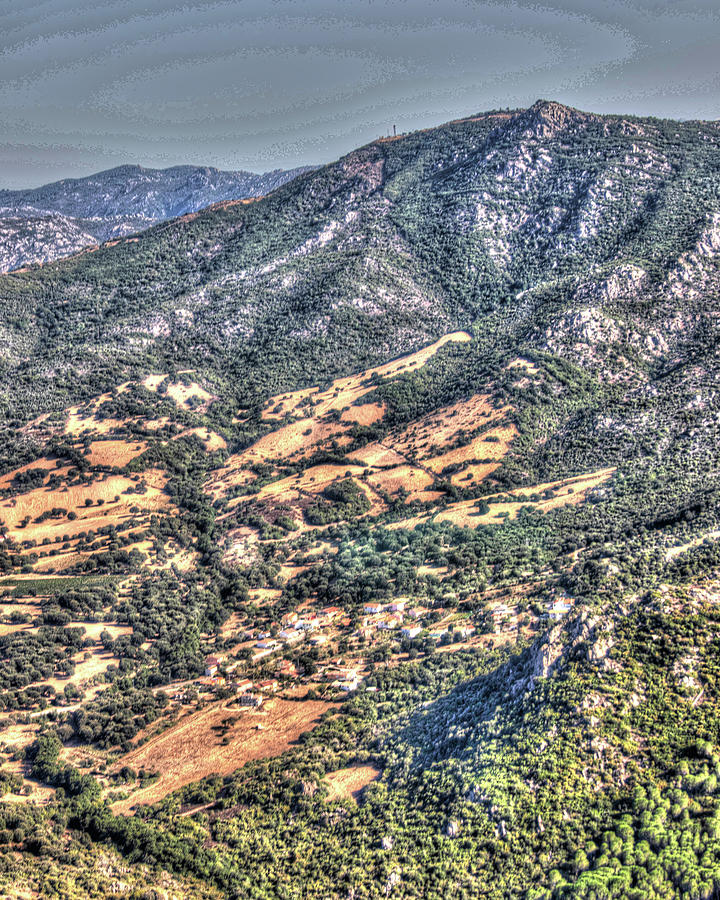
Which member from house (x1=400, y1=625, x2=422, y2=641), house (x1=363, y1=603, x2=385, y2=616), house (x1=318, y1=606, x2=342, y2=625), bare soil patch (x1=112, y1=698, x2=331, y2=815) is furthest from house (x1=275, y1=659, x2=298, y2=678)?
house (x1=363, y1=603, x2=385, y2=616)

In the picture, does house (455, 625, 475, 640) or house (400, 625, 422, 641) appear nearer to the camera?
house (455, 625, 475, 640)

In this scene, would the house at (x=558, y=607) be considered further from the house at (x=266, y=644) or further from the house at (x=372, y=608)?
the house at (x=266, y=644)

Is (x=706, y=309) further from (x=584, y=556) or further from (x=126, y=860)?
(x=126, y=860)

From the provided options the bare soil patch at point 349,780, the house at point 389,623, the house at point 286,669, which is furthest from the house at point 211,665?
the bare soil patch at point 349,780

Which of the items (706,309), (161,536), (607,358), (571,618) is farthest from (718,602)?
(706,309)

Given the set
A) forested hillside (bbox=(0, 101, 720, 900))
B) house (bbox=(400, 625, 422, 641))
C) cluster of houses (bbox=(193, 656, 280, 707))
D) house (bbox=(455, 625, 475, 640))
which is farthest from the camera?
house (bbox=(400, 625, 422, 641))

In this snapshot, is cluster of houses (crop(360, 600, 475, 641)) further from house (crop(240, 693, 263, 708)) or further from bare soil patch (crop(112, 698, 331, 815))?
house (crop(240, 693, 263, 708))

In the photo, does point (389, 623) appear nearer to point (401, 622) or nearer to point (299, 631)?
point (401, 622)
